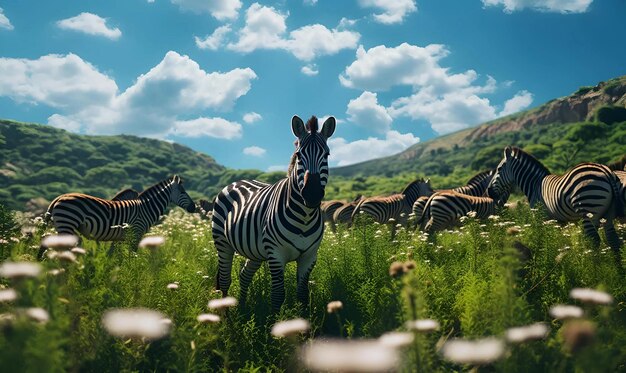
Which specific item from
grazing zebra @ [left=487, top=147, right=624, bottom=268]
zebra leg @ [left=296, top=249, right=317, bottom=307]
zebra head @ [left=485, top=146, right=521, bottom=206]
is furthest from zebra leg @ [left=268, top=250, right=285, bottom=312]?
zebra head @ [left=485, top=146, right=521, bottom=206]

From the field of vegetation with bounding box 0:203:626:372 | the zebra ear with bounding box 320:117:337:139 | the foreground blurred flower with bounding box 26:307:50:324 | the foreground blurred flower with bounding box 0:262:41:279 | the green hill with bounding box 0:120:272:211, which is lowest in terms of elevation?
the field of vegetation with bounding box 0:203:626:372

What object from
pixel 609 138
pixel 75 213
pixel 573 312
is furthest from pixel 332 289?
pixel 609 138

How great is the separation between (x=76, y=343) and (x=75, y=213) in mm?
6830

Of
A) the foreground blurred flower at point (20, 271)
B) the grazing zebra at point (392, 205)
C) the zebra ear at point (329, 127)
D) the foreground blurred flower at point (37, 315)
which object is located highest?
the zebra ear at point (329, 127)

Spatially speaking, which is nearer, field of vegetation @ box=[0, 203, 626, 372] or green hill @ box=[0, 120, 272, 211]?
field of vegetation @ box=[0, 203, 626, 372]

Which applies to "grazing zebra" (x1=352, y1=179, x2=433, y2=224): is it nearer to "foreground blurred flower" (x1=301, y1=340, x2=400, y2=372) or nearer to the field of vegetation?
the field of vegetation

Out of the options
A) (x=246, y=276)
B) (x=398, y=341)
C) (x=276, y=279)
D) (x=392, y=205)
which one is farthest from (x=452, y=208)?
(x=398, y=341)

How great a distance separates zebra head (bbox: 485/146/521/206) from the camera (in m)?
12.7

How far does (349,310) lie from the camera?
596 centimetres

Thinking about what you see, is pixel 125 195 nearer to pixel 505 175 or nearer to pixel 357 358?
pixel 505 175

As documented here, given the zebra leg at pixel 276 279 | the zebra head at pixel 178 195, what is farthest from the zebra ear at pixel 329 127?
the zebra head at pixel 178 195

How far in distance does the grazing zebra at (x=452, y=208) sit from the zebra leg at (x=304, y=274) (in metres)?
8.32

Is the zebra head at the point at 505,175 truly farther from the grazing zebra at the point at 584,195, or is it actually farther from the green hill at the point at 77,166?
the green hill at the point at 77,166

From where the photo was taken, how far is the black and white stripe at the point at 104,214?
374 inches
